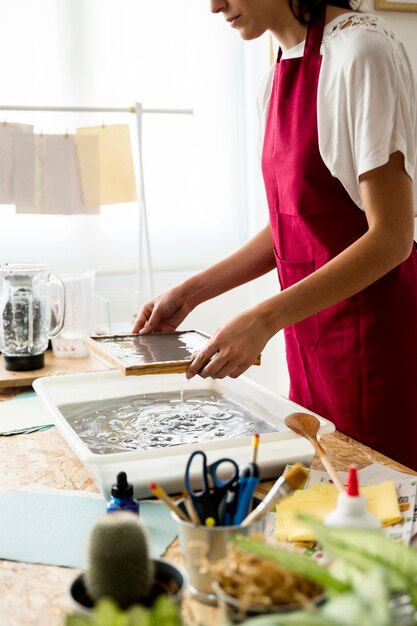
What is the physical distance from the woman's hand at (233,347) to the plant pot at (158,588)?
1.97ft

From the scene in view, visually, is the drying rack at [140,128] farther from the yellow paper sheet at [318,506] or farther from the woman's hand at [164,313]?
the yellow paper sheet at [318,506]

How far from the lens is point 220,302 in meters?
3.64

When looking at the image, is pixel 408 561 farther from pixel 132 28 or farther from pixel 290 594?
pixel 132 28

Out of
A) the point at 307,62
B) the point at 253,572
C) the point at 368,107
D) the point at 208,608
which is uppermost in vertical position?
the point at 307,62

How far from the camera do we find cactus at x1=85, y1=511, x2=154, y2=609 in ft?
2.44

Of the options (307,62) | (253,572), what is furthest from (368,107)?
(253,572)

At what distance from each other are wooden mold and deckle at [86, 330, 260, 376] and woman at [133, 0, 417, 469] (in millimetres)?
77

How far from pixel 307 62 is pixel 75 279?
3.37ft

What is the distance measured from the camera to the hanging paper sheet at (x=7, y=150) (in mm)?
3057

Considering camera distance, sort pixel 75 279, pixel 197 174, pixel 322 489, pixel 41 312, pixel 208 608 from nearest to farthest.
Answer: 1. pixel 208 608
2. pixel 322 489
3. pixel 41 312
4. pixel 75 279
5. pixel 197 174

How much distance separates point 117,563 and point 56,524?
413mm

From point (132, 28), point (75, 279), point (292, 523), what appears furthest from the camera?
point (132, 28)

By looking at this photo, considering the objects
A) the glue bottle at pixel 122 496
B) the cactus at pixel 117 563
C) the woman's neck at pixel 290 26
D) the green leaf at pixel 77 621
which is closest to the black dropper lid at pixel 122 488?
the glue bottle at pixel 122 496

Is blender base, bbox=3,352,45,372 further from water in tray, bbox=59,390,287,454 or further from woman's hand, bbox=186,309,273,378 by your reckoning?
woman's hand, bbox=186,309,273,378
